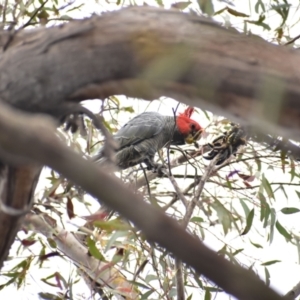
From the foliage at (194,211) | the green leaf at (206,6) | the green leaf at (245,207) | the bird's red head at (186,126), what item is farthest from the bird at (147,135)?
the green leaf at (206,6)

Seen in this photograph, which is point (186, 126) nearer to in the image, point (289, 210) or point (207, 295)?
point (289, 210)

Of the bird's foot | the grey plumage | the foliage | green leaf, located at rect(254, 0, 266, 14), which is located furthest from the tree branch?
the grey plumage

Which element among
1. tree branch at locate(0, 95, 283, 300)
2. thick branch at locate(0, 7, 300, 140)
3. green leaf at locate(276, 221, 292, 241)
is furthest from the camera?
green leaf at locate(276, 221, 292, 241)

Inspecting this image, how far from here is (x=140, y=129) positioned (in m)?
2.33

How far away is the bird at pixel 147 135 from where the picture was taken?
2.18m

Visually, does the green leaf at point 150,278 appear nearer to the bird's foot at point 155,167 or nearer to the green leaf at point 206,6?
the bird's foot at point 155,167

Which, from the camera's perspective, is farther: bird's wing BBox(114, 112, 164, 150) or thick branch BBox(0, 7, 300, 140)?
bird's wing BBox(114, 112, 164, 150)

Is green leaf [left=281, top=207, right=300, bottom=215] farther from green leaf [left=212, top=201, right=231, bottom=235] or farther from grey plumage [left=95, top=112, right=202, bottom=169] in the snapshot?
grey plumage [left=95, top=112, right=202, bottom=169]

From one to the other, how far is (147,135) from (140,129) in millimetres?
37

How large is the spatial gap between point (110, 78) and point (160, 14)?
0.09 m

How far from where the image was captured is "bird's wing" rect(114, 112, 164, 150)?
2.22 metres

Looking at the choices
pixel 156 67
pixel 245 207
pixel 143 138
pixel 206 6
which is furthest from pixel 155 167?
pixel 156 67

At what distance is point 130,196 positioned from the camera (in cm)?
31

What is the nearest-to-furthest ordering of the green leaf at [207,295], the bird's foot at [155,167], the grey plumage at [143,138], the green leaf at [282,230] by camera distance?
1. the green leaf at [207,295]
2. the green leaf at [282,230]
3. the bird's foot at [155,167]
4. the grey plumage at [143,138]
